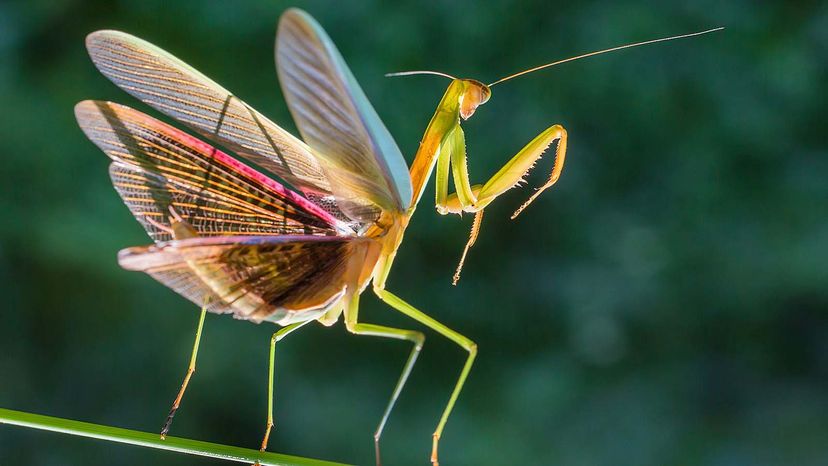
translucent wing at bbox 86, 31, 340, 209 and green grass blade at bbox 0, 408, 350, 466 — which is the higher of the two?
translucent wing at bbox 86, 31, 340, 209

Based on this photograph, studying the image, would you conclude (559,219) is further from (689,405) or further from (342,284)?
(342,284)

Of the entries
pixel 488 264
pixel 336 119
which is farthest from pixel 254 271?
pixel 488 264

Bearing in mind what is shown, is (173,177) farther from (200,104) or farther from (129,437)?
(129,437)

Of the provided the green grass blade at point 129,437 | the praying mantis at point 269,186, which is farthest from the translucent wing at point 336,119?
the green grass blade at point 129,437

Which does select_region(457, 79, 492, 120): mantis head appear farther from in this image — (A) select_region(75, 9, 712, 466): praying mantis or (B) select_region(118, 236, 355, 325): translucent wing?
(B) select_region(118, 236, 355, 325): translucent wing

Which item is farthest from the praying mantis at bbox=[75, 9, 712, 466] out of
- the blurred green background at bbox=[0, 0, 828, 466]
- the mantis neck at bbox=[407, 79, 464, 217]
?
the blurred green background at bbox=[0, 0, 828, 466]

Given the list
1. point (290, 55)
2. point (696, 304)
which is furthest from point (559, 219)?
point (290, 55)
